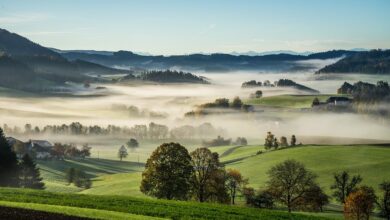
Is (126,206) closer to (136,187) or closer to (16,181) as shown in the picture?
(16,181)

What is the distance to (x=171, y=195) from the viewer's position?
77.6 metres

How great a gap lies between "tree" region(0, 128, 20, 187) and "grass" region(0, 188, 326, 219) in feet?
136

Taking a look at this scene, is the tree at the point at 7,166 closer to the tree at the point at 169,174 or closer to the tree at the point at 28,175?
the tree at the point at 28,175

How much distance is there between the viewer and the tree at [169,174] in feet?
254

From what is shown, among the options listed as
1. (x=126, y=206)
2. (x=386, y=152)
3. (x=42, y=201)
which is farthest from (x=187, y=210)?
(x=386, y=152)

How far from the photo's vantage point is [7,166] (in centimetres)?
9738

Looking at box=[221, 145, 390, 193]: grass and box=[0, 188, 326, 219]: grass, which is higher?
box=[0, 188, 326, 219]: grass

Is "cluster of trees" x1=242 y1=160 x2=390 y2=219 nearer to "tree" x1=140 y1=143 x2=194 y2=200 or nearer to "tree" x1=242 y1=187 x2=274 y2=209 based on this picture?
"tree" x1=242 y1=187 x2=274 y2=209

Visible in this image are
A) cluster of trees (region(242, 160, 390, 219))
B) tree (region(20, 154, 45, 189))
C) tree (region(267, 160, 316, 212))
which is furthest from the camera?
tree (region(20, 154, 45, 189))

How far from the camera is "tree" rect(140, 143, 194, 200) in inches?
3044

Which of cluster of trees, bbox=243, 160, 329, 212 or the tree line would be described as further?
cluster of trees, bbox=243, 160, 329, 212

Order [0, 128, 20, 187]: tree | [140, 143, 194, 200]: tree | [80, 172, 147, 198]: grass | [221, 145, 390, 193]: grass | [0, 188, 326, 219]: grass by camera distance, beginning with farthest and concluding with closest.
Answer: [221, 145, 390, 193]: grass → [80, 172, 147, 198]: grass → [0, 128, 20, 187]: tree → [140, 143, 194, 200]: tree → [0, 188, 326, 219]: grass

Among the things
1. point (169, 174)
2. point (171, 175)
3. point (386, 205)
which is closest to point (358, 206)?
point (386, 205)

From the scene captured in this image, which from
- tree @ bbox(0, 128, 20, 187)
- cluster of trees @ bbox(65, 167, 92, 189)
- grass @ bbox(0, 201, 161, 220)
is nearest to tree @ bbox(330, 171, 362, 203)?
tree @ bbox(0, 128, 20, 187)
